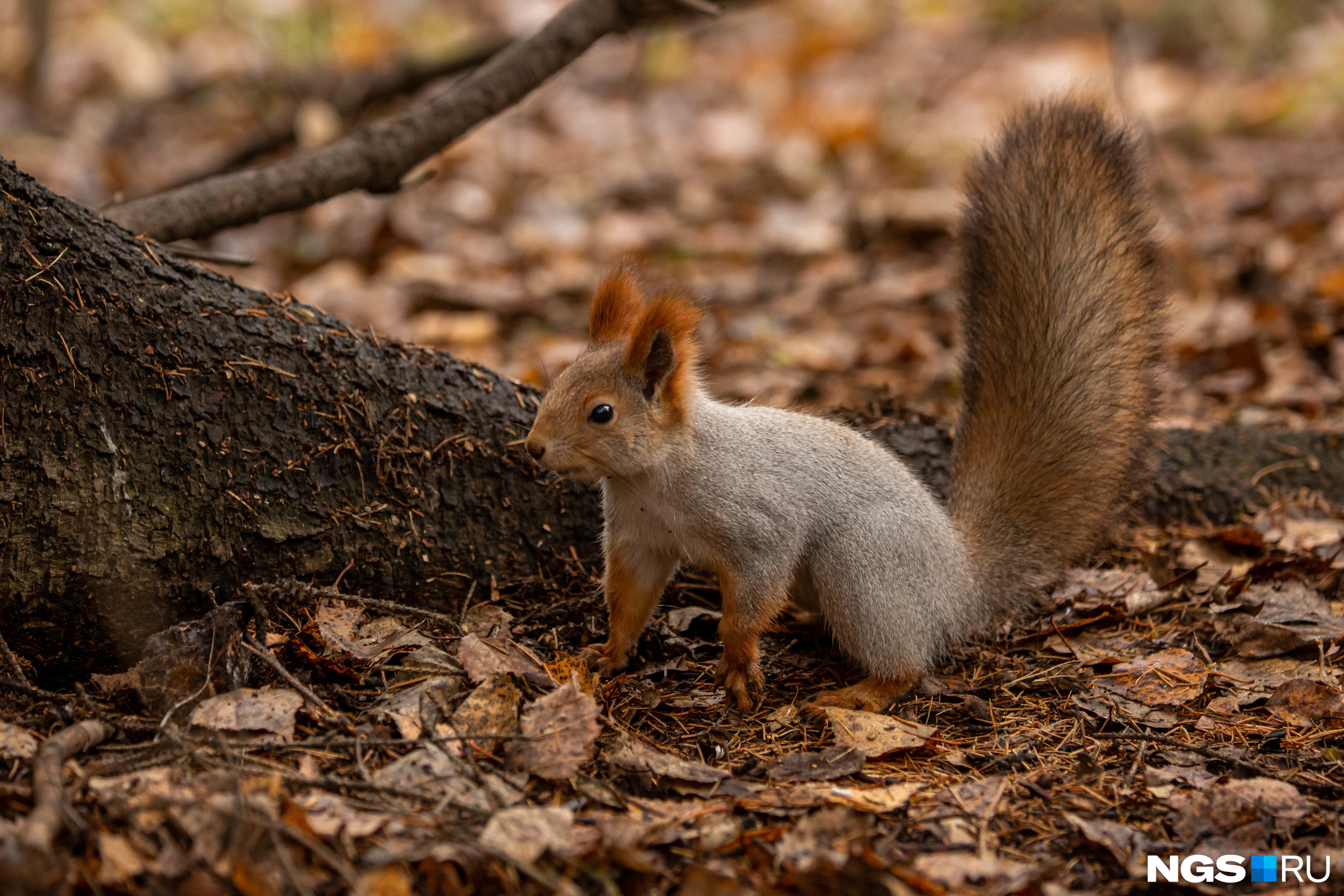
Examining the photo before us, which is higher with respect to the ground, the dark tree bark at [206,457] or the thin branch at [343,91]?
the thin branch at [343,91]

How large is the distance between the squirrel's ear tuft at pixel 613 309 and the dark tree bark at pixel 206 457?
1.53 ft

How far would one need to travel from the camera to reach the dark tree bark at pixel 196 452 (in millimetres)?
2391

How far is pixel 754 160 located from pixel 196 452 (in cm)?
678

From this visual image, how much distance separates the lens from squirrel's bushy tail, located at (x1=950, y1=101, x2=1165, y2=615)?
3.13 m

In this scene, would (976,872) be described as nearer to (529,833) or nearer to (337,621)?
(529,833)

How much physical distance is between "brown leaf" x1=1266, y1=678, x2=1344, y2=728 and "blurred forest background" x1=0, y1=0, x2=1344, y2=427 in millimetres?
1762

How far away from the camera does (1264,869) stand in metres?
1.94

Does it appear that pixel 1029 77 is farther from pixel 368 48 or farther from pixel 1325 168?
pixel 368 48

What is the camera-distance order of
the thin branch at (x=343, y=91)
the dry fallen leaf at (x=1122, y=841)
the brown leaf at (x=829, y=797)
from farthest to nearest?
the thin branch at (x=343, y=91) < the brown leaf at (x=829, y=797) < the dry fallen leaf at (x=1122, y=841)

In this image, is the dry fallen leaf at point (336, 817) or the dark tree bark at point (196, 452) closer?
the dry fallen leaf at point (336, 817)

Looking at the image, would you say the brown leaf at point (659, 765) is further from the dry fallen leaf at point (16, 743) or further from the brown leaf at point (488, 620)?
the dry fallen leaf at point (16, 743)

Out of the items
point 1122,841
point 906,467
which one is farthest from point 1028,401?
point 1122,841

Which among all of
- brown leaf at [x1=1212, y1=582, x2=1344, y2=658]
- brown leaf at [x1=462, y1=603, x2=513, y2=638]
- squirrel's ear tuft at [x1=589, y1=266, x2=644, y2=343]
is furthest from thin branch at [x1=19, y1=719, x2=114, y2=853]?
brown leaf at [x1=1212, y1=582, x2=1344, y2=658]

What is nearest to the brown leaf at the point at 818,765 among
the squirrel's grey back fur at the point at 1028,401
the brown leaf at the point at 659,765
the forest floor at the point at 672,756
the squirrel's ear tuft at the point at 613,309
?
the forest floor at the point at 672,756
